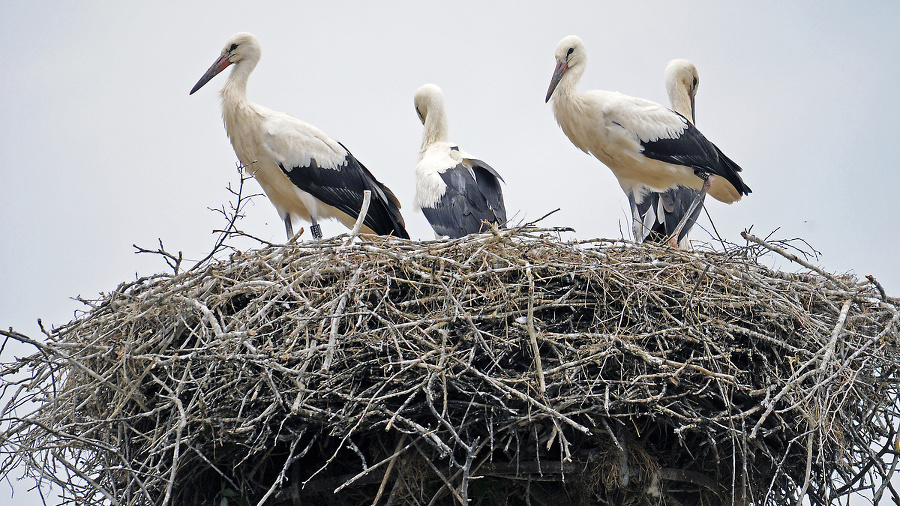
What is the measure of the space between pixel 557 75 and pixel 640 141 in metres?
0.81

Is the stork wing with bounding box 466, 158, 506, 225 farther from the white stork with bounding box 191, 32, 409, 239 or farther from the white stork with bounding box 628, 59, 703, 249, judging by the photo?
the white stork with bounding box 628, 59, 703, 249

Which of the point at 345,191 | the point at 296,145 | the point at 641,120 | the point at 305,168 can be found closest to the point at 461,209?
the point at 345,191

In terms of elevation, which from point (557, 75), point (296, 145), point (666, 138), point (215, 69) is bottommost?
point (666, 138)

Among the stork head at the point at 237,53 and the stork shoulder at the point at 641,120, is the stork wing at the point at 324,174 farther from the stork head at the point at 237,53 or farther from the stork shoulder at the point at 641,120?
the stork shoulder at the point at 641,120

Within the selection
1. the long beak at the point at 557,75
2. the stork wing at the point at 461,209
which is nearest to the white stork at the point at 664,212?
the long beak at the point at 557,75

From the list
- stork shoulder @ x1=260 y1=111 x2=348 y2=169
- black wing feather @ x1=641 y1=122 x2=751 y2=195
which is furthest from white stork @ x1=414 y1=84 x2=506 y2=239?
black wing feather @ x1=641 y1=122 x2=751 y2=195

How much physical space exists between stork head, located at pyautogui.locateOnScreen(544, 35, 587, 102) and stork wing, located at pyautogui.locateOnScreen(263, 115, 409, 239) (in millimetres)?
1508

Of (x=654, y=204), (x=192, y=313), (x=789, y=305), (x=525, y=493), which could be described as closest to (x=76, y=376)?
(x=192, y=313)

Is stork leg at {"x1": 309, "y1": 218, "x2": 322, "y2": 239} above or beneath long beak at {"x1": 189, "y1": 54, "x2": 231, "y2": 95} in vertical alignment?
beneath

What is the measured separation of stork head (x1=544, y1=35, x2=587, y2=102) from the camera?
318 inches

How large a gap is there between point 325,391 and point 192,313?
0.84 metres

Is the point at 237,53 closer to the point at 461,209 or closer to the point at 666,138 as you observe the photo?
the point at 461,209

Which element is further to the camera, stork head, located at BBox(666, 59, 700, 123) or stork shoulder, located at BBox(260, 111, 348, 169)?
stork head, located at BBox(666, 59, 700, 123)

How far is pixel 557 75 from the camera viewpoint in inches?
317
